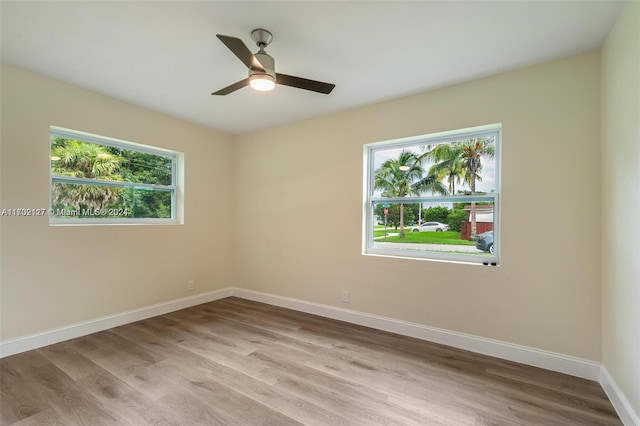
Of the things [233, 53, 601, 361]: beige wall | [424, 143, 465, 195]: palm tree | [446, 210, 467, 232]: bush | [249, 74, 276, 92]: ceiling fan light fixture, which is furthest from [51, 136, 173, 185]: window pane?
[446, 210, 467, 232]: bush

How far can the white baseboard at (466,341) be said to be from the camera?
2211 millimetres

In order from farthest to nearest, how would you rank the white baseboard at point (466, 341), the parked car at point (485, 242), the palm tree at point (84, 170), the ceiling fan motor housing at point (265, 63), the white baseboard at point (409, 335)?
the palm tree at point (84, 170) → the parked car at point (485, 242) → the white baseboard at point (466, 341) → the white baseboard at point (409, 335) → the ceiling fan motor housing at point (265, 63)

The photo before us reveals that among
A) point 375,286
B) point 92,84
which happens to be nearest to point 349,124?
point 375,286

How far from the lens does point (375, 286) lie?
3.18m

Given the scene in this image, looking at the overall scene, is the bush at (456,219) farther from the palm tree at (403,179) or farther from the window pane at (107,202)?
the window pane at (107,202)

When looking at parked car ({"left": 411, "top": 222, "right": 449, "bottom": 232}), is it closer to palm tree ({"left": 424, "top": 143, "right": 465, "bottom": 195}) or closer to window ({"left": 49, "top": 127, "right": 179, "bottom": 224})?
palm tree ({"left": 424, "top": 143, "right": 465, "bottom": 195})

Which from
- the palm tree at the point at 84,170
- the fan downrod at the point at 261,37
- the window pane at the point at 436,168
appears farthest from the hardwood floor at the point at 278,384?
the fan downrod at the point at 261,37

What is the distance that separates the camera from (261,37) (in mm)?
1981

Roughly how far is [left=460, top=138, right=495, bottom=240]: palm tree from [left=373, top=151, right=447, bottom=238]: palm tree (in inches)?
11.3

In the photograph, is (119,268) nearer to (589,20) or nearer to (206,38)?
(206,38)

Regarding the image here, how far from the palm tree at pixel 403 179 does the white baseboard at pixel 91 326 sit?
2.96 m

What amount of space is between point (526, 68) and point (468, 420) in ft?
9.07

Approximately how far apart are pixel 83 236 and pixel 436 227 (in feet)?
12.2

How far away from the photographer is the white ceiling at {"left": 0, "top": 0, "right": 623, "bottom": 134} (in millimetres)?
1771
